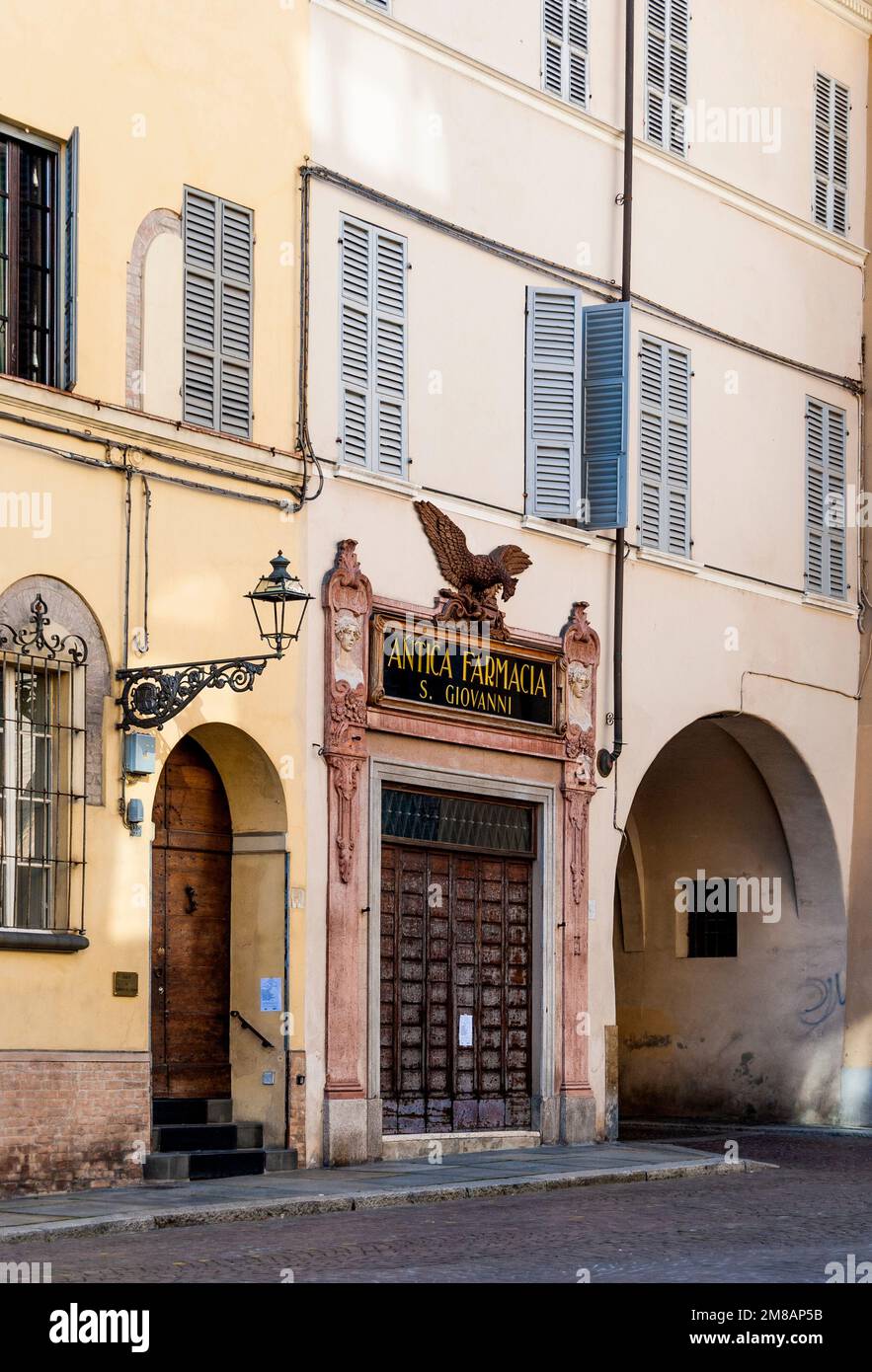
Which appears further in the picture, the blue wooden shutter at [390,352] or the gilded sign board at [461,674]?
→ the blue wooden shutter at [390,352]

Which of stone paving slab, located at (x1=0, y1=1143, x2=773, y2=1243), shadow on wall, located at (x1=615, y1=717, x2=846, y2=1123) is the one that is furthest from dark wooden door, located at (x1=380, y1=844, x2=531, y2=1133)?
shadow on wall, located at (x1=615, y1=717, x2=846, y2=1123)

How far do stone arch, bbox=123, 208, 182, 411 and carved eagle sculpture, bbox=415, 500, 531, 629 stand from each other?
11.2 feet

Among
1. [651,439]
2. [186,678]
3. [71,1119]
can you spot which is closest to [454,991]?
[186,678]

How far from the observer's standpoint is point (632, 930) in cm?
2780

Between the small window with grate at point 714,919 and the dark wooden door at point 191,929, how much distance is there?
29.8ft

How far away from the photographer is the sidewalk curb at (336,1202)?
46.9ft

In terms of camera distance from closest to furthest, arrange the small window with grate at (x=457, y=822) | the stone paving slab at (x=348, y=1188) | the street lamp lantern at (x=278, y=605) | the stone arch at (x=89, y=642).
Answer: the stone paving slab at (x=348, y=1188)
the street lamp lantern at (x=278, y=605)
the stone arch at (x=89, y=642)
the small window with grate at (x=457, y=822)

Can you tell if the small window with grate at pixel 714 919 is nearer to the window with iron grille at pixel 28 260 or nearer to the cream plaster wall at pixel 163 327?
the cream plaster wall at pixel 163 327

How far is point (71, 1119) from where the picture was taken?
1666 centimetres

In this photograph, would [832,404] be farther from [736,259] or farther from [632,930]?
[632,930]

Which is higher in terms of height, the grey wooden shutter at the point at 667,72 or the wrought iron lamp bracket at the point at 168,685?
the grey wooden shutter at the point at 667,72

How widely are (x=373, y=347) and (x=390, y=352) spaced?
0.21 metres

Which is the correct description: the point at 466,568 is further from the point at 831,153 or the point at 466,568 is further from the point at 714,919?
the point at 831,153

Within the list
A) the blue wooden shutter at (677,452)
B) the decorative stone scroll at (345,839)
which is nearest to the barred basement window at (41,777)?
the decorative stone scroll at (345,839)
